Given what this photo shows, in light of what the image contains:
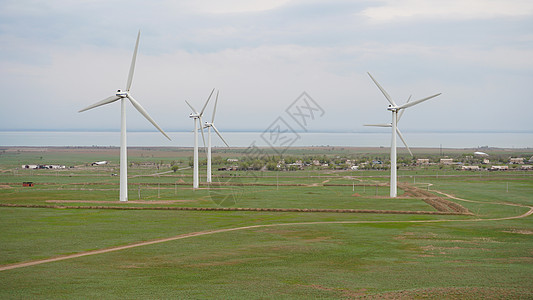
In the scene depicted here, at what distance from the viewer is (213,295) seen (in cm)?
2620

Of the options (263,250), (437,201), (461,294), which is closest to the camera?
(461,294)

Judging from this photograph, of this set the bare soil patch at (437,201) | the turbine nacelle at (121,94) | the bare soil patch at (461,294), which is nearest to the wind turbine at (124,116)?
the turbine nacelle at (121,94)

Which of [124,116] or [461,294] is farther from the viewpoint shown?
[124,116]

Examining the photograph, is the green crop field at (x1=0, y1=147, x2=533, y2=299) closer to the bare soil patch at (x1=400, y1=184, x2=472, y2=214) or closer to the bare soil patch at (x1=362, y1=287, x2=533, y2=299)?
the bare soil patch at (x1=362, y1=287, x2=533, y2=299)

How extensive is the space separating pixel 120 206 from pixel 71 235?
79.5ft

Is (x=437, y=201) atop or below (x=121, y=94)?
below

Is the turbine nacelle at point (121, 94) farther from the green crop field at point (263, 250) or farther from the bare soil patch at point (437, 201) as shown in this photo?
the bare soil patch at point (437, 201)

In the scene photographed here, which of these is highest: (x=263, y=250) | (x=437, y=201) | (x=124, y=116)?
(x=124, y=116)

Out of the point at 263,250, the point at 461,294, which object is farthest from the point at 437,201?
the point at 461,294

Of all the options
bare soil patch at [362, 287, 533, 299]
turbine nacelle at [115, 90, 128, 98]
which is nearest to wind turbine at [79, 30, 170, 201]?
turbine nacelle at [115, 90, 128, 98]

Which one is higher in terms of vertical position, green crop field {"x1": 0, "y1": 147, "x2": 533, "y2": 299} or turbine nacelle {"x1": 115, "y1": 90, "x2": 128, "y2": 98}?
turbine nacelle {"x1": 115, "y1": 90, "x2": 128, "y2": 98}

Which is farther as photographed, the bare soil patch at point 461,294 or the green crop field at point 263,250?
the green crop field at point 263,250

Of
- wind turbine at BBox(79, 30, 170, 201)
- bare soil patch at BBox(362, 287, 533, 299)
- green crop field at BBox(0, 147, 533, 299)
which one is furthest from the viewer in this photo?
wind turbine at BBox(79, 30, 170, 201)

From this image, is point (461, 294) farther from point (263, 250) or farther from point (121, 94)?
point (121, 94)
